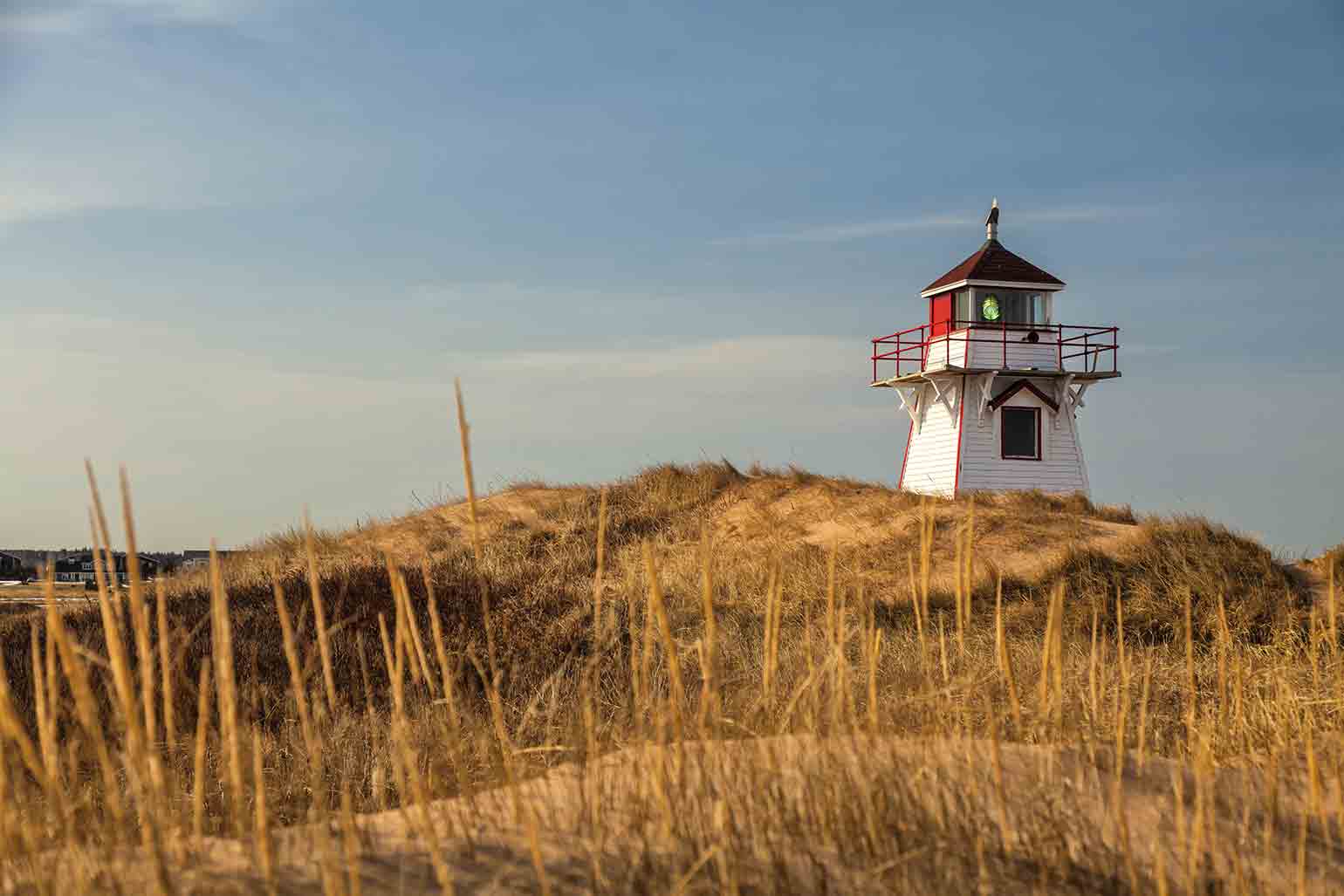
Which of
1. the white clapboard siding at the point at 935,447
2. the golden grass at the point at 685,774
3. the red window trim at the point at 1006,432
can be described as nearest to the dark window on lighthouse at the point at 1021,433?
the red window trim at the point at 1006,432

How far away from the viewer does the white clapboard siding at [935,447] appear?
2978 cm

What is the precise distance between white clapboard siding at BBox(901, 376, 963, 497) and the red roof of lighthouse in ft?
8.63

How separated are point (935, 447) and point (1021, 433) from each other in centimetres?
226

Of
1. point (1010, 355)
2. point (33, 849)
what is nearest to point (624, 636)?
point (33, 849)

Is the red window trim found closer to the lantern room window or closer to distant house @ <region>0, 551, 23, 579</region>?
the lantern room window

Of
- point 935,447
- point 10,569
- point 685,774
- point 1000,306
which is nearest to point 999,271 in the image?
point 1000,306

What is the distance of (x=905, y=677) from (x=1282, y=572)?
1064cm

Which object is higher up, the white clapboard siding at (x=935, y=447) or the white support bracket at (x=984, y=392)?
the white support bracket at (x=984, y=392)

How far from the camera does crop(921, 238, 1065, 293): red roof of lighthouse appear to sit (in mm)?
29367

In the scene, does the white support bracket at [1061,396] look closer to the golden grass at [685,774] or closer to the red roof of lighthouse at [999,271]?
the red roof of lighthouse at [999,271]

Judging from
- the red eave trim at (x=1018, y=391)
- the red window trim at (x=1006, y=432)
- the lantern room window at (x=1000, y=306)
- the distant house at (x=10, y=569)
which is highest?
the lantern room window at (x=1000, y=306)

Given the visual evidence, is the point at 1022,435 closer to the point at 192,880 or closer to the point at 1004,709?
the point at 1004,709

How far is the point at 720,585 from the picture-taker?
15945 mm

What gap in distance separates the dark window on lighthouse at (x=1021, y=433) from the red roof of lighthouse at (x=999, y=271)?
3.31 meters
